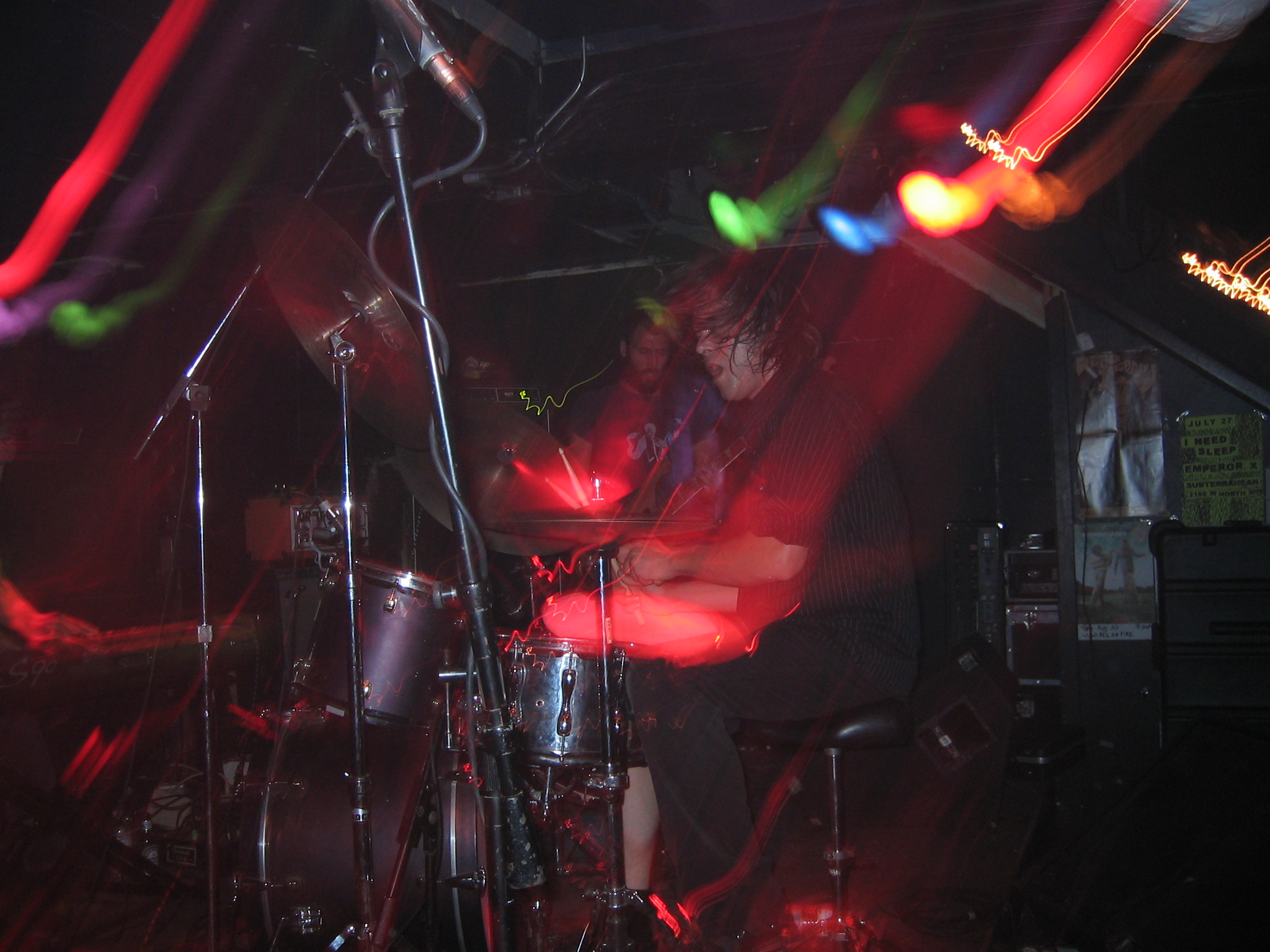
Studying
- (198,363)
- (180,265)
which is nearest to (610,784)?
(198,363)

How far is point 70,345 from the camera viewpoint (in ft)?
16.5

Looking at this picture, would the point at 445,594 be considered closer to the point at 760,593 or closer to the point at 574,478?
the point at 574,478

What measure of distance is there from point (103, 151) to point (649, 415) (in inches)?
117

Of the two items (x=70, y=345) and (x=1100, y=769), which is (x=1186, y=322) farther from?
(x=70, y=345)

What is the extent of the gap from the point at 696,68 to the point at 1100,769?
3.81 metres

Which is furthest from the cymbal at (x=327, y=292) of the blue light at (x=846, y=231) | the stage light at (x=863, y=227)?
the blue light at (x=846, y=231)

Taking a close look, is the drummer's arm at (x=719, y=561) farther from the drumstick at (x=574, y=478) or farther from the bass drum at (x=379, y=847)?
the bass drum at (x=379, y=847)

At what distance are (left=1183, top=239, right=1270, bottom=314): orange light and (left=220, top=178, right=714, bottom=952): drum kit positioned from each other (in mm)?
3313

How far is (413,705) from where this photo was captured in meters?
2.53

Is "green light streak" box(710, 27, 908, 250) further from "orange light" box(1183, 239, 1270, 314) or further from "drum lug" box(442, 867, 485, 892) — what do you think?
"drum lug" box(442, 867, 485, 892)

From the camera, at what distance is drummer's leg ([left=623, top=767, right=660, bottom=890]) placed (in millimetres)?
2484

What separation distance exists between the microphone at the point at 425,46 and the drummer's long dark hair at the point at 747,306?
992mm

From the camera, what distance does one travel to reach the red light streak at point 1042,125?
304 cm

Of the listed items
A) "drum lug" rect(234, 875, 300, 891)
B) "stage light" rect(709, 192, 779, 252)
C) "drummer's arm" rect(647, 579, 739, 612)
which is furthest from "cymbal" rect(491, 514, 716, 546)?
"stage light" rect(709, 192, 779, 252)
